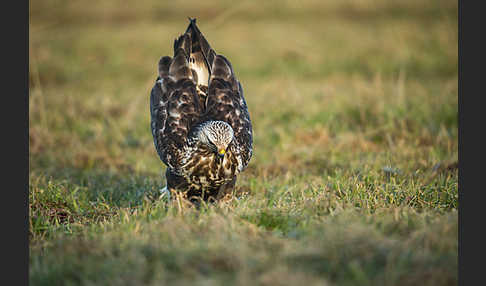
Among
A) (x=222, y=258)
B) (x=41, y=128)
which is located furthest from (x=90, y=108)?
(x=222, y=258)

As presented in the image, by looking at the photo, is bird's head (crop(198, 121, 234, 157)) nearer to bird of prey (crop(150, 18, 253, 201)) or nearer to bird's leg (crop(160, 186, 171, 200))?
bird of prey (crop(150, 18, 253, 201))

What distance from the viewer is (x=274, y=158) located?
20.5 ft

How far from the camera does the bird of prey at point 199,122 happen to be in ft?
14.1

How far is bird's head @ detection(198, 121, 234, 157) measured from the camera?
4062 mm

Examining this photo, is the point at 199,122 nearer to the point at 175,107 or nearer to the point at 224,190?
the point at 175,107

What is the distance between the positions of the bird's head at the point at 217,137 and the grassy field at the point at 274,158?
50 cm

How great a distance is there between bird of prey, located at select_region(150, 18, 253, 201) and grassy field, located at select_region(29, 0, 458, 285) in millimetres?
352

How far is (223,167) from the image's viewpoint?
14.0ft

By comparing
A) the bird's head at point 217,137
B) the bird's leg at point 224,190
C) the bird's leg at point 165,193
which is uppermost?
the bird's head at point 217,137

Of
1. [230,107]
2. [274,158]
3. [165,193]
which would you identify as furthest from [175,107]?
[274,158]

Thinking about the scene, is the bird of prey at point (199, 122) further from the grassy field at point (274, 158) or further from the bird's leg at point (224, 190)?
the grassy field at point (274, 158)

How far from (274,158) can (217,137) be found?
229 cm

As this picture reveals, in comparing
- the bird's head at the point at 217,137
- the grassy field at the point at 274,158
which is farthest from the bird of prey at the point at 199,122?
the grassy field at the point at 274,158

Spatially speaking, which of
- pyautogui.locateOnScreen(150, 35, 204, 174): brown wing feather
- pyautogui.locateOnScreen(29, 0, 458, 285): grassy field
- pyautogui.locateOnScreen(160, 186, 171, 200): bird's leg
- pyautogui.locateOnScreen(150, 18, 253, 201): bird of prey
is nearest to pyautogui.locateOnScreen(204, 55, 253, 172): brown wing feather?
pyautogui.locateOnScreen(150, 18, 253, 201): bird of prey
